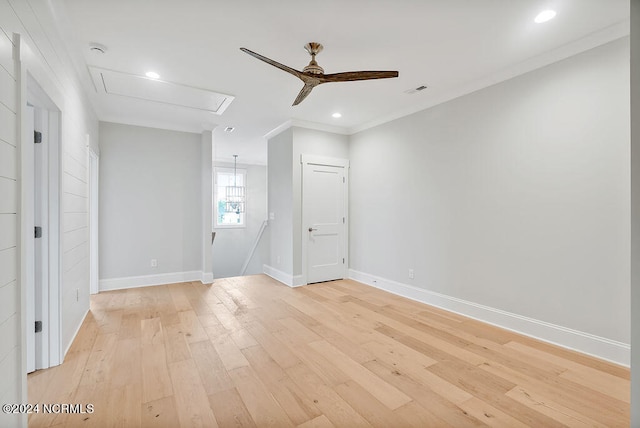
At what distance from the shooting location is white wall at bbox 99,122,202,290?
4512 mm

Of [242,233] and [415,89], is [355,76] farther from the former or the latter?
[242,233]

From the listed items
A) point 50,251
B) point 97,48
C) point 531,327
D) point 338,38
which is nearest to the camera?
point 50,251

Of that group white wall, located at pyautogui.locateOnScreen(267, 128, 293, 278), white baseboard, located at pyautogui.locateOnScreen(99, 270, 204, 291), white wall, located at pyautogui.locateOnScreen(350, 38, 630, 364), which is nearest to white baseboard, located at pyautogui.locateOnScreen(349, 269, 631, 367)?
white wall, located at pyautogui.locateOnScreen(350, 38, 630, 364)

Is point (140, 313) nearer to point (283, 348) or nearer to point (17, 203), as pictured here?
point (283, 348)

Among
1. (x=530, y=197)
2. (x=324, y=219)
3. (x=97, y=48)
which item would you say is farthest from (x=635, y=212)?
(x=324, y=219)

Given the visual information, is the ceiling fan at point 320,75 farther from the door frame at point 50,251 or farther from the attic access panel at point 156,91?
the door frame at point 50,251

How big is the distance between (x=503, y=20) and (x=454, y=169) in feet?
5.37

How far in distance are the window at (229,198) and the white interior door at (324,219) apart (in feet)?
13.4

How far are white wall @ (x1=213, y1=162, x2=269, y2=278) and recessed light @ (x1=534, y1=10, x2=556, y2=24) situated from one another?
23.9 feet

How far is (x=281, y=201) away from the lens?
5.12 metres

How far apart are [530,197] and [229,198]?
23.3 ft

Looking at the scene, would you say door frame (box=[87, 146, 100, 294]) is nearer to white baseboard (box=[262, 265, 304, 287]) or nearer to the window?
white baseboard (box=[262, 265, 304, 287])

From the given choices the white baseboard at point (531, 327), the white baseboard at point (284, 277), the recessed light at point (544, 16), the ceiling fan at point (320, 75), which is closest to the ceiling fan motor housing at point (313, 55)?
the ceiling fan at point (320, 75)

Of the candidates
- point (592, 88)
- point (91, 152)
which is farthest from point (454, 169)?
point (91, 152)
